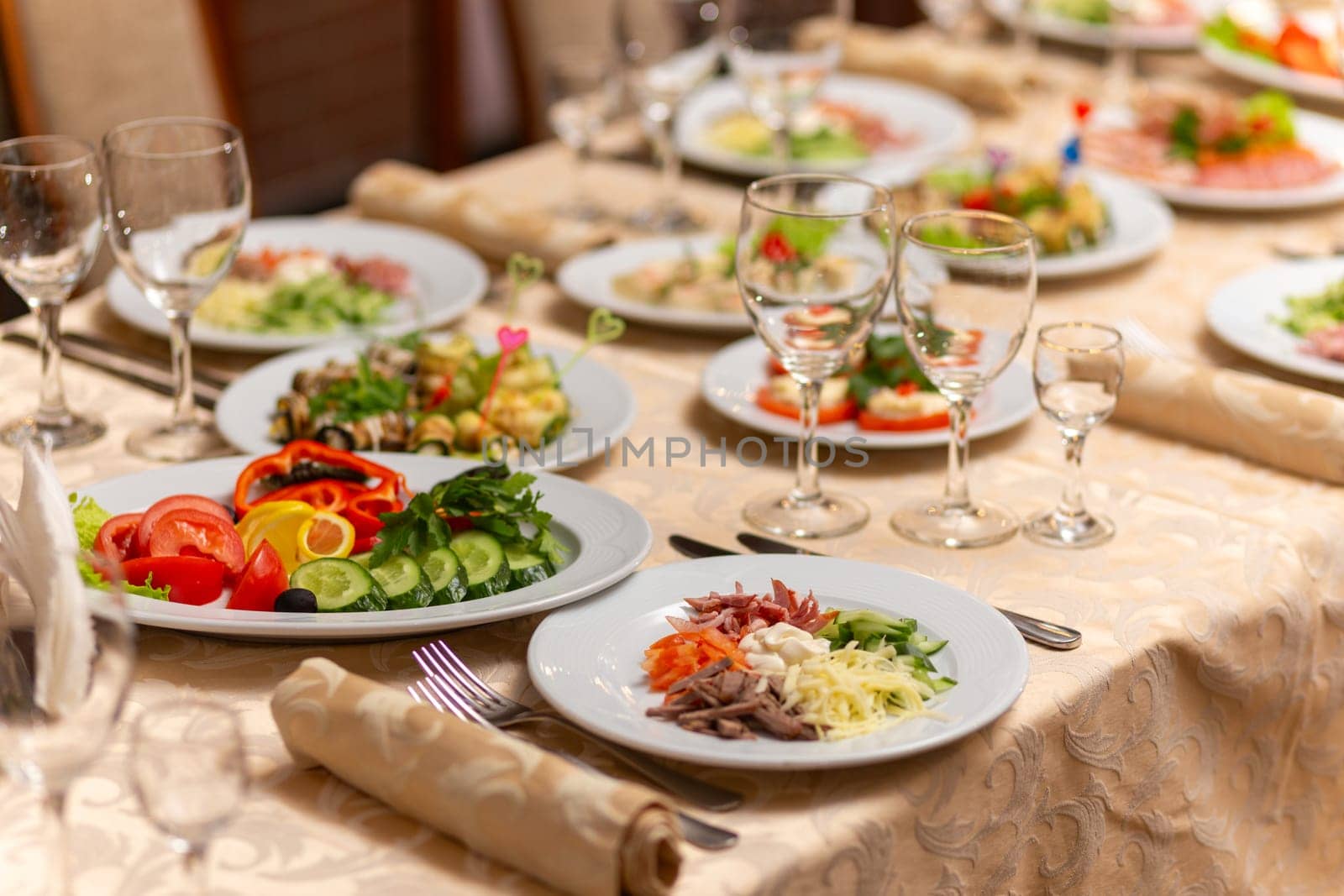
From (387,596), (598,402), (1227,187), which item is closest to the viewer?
(387,596)

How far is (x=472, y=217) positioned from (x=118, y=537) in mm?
1049

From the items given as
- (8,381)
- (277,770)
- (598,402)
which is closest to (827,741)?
(277,770)

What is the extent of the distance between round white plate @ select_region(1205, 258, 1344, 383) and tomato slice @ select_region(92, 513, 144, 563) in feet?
4.25

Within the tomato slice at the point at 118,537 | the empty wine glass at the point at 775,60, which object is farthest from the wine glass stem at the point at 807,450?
the empty wine glass at the point at 775,60

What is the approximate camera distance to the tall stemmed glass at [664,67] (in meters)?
2.42

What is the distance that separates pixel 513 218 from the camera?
7.50 ft

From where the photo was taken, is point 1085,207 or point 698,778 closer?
point 698,778

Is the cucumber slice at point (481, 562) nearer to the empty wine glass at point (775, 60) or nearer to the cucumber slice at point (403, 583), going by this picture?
the cucumber slice at point (403, 583)

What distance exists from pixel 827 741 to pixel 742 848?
0.11 m

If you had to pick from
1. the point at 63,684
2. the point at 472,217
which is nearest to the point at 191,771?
the point at 63,684

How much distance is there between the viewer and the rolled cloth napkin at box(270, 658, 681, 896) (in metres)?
0.95

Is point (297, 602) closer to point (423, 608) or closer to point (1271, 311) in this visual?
point (423, 608)

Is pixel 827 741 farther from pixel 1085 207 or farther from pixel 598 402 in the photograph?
pixel 1085 207

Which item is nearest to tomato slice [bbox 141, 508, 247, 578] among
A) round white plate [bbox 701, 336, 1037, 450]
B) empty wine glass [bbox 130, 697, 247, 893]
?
empty wine glass [bbox 130, 697, 247, 893]
